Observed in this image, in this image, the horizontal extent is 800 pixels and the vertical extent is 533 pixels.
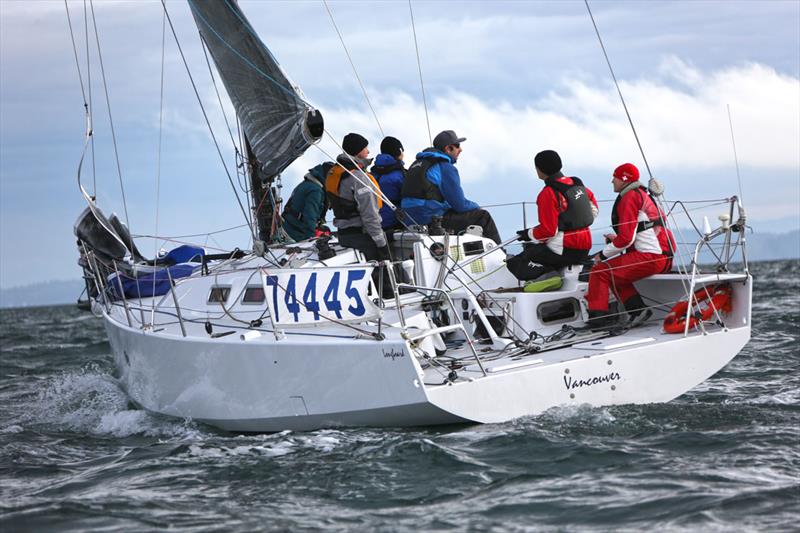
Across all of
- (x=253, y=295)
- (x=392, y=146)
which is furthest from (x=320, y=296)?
(x=392, y=146)

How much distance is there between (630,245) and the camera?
7.20 metres

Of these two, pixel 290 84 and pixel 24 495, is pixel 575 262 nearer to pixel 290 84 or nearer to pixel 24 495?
pixel 290 84

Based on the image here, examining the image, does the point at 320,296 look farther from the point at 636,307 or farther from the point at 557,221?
the point at 636,307

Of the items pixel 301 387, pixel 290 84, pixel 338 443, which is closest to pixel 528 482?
pixel 338 443

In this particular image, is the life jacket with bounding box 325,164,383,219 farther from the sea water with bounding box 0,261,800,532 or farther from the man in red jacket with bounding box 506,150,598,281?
the sea water with bounding box 0,261,800,532

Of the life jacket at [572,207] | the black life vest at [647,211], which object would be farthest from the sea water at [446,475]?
the life jacket at [572,207]

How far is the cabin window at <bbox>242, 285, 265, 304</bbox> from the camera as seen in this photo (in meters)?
7.64

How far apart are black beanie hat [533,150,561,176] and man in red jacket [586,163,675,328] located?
1.45ft

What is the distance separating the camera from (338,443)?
19.7 ft

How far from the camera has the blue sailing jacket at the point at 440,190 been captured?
27.0 ft

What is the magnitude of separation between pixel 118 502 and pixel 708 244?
433cm

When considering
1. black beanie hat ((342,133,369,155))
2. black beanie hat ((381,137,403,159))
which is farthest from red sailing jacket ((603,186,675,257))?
black beanie hat ((381,137,403,159))

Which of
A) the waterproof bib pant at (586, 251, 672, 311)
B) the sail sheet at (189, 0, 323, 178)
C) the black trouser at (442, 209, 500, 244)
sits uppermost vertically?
the sail sheet at (189, 0, 323, 178)

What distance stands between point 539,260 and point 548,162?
2.49 feet
